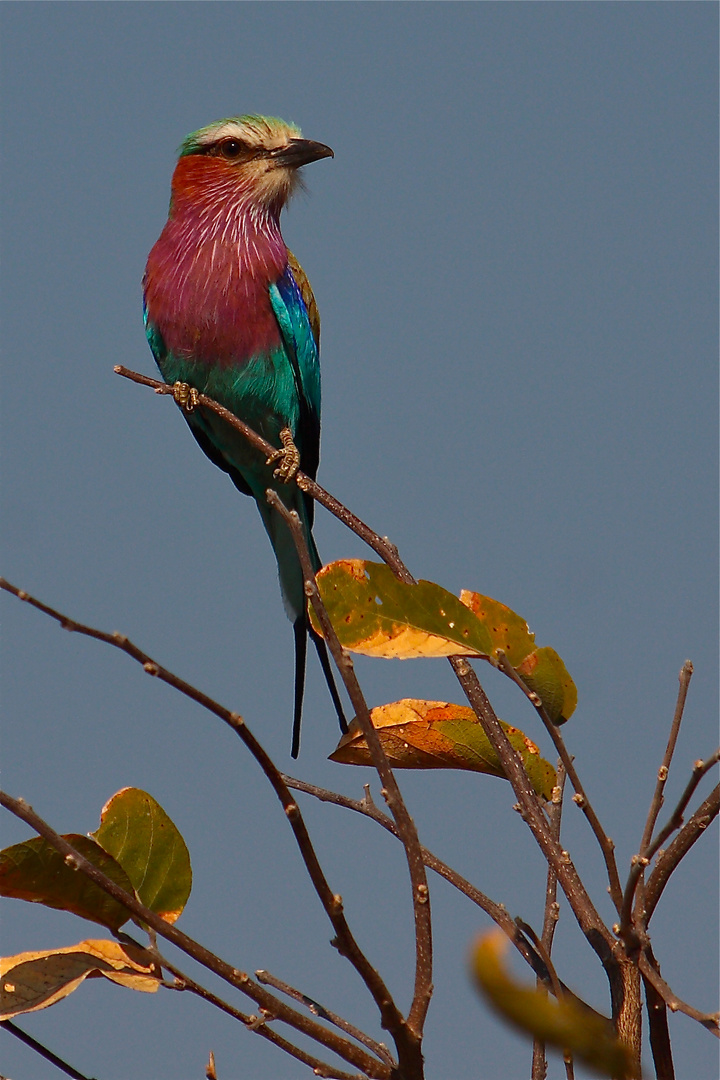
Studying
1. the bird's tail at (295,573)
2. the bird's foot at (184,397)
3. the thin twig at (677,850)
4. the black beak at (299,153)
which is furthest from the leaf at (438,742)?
the black beak at (299,153)

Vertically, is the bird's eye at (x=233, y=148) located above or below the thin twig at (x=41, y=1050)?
above

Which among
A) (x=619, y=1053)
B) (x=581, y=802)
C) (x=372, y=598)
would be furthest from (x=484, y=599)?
(x=619, y=1053)

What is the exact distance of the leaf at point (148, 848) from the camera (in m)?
1.97

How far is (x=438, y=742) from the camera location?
7.13 ft

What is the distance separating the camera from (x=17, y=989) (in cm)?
181

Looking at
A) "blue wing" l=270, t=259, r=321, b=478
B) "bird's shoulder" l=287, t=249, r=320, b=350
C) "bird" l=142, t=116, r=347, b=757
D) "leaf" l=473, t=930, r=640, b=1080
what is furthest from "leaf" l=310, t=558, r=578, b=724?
"bird's shoulder" l=287, t=249, r=320, b=350

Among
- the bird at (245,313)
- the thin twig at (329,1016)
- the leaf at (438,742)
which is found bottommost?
the thin twig at (329,1016)

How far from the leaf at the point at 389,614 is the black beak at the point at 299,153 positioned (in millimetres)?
3512

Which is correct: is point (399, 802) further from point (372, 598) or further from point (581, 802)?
point (372, 598)

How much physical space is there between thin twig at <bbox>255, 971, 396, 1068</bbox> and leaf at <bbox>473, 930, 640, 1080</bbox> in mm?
1017

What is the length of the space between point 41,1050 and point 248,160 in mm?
4251

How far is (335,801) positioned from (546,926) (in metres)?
0.43

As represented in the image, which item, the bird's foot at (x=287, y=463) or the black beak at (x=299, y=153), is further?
the black beak at (x=299, y=153)

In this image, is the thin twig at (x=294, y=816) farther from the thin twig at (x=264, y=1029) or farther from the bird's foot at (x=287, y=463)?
the bird's foot at (x=287, y=463)
